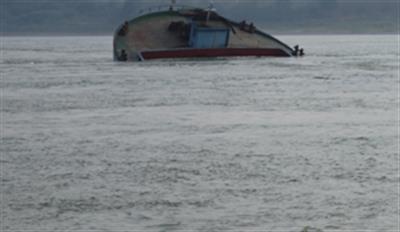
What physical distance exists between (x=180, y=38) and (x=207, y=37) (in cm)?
269

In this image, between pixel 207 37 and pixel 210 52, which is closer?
pixel 207 37

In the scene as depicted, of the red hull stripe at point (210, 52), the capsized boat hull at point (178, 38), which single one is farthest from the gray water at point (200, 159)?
the capsized boat hull at point (178, 38)

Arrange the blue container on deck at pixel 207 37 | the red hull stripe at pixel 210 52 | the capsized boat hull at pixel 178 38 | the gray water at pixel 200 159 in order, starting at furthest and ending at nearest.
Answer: the capsized boat hull at pixel 178 38, the blue container on deck at pixel 207 37, the red hull stripe at pixel 210 52, the gray water at pixel 200 159

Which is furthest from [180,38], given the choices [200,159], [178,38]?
[200,159]

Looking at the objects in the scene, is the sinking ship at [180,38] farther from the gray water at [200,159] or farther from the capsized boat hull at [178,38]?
the gray water at [200,159]

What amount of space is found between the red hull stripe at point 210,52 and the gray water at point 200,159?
2805 centimetres

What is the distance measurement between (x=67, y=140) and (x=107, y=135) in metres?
1.75

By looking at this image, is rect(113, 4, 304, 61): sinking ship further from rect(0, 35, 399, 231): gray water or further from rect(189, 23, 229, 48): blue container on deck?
rect(0, 35, 399, 231): gray water

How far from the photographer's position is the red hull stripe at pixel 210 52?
78125 millimetres

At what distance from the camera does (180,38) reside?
266 ft

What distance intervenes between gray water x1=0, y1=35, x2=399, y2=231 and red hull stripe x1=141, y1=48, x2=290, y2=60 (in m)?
28.0

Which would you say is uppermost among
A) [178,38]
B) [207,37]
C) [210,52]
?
[207,37]

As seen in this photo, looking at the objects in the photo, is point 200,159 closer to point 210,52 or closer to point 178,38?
point 178,38

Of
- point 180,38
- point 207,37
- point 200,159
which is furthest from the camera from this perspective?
point 180,38
